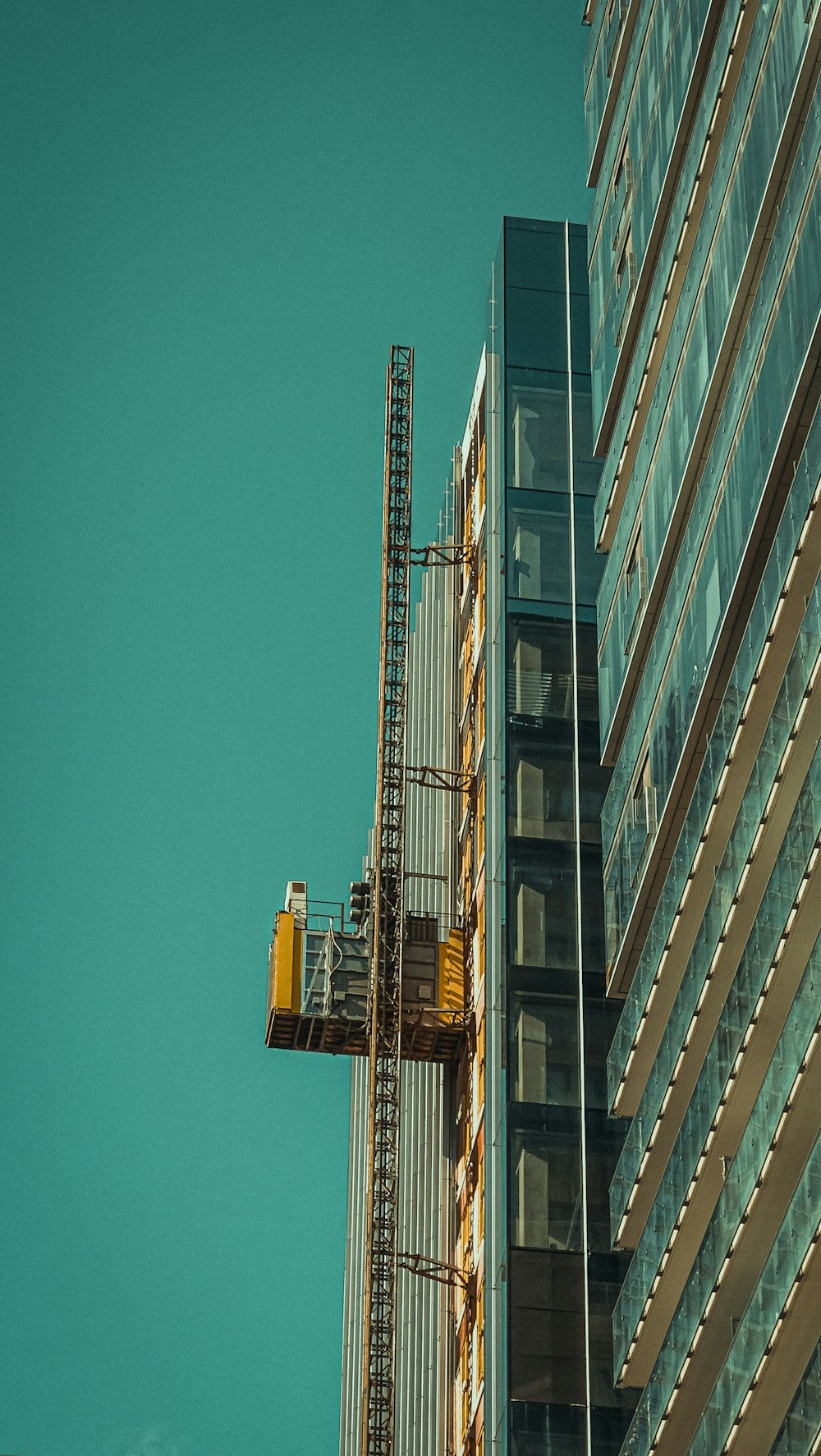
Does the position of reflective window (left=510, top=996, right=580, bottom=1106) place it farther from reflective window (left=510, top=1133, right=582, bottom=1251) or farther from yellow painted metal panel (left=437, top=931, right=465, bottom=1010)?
yellow painted metal panel (left=437, top=931, right=465, bottom=1010)

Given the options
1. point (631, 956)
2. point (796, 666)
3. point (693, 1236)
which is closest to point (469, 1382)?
point (631, 956)

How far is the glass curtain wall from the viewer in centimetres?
6203

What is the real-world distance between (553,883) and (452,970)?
14919mm

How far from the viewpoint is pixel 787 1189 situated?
142ft

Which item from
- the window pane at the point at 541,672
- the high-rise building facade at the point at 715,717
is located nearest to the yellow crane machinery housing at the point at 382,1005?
the window pane at the point at 541,672

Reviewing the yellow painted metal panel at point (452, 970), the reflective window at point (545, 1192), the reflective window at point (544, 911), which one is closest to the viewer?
the reflective window at point (545, 1192)

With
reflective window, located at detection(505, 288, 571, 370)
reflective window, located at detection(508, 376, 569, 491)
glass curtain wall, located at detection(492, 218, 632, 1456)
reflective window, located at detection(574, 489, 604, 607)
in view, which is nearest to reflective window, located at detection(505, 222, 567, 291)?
glass curtain wall, located at detection(492, 218, 632, 1456)

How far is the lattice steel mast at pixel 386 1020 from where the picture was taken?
8350 centimetres

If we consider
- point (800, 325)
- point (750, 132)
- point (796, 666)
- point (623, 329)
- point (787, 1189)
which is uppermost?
point (623, 329)

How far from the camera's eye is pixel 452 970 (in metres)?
83.6

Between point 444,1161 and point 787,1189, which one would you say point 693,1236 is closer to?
point 787,1189

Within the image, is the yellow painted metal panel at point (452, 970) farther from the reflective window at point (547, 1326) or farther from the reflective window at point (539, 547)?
the reflective window at point (547, 1326)

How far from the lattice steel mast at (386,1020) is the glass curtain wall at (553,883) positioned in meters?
14.1

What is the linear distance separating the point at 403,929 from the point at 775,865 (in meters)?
39.7
